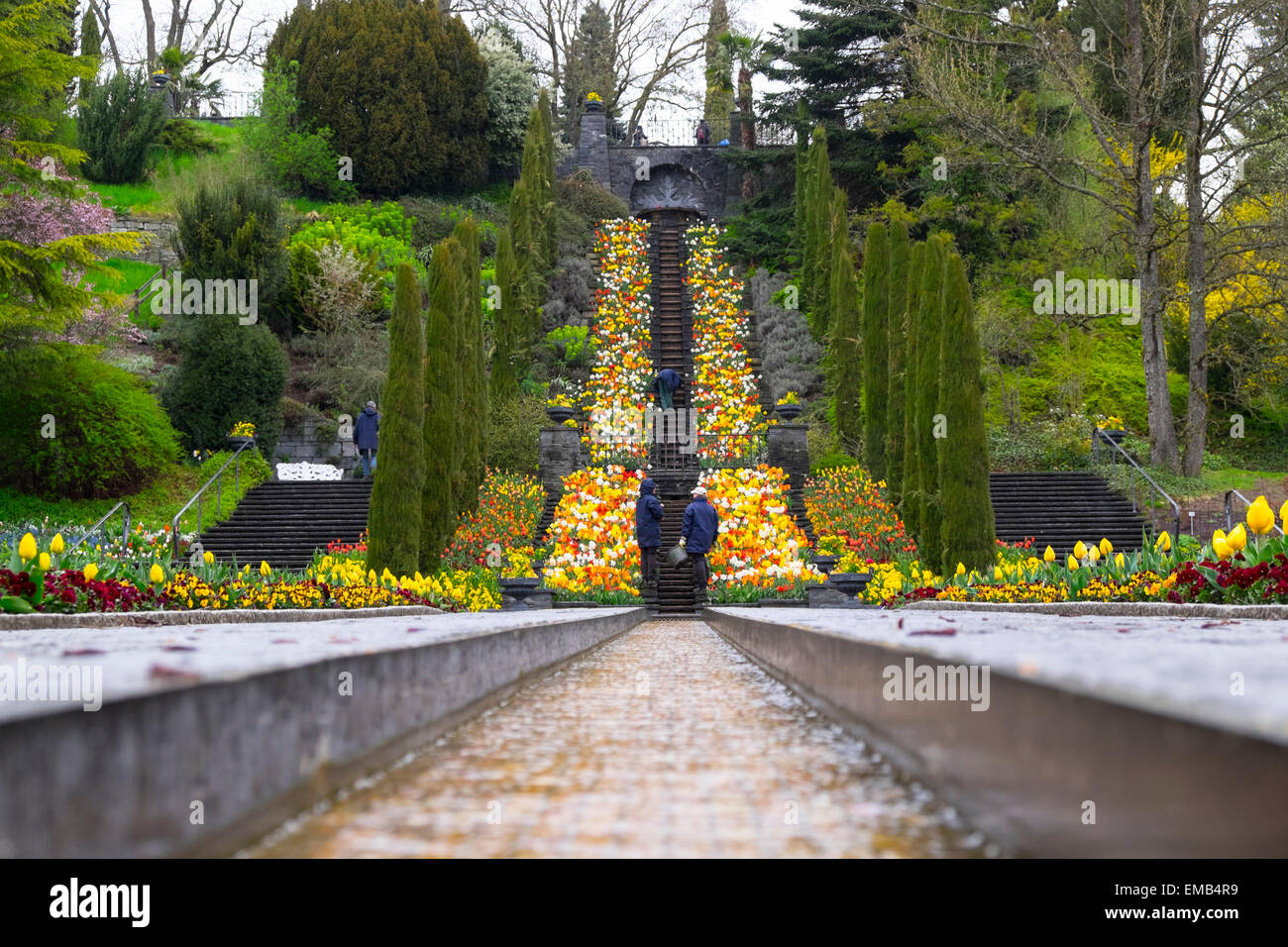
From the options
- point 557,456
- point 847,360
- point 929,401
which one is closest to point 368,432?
point 557,456

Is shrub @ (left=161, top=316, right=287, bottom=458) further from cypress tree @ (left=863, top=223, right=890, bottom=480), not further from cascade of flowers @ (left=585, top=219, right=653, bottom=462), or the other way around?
cypress tree @ (left=863, top=223, right=890, bottom=480)

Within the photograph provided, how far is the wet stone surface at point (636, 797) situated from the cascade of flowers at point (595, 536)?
14438mm

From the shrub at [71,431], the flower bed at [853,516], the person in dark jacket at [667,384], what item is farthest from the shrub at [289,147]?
the flower bed at [853,516]

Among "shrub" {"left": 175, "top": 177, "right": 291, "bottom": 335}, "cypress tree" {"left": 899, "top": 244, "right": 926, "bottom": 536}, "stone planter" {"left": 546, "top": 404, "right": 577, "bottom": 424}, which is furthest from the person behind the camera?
"shrub" {"left": 175, "top": 177, "right": 291, "bottom": 335}

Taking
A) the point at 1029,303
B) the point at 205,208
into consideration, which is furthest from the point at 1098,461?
the point at 205,208

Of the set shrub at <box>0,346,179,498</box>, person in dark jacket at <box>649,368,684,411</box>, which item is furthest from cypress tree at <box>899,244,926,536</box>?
shrub at <box>0,346,179,498</box>

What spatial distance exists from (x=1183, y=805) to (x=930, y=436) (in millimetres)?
15547

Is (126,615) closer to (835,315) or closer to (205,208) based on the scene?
(835,315)

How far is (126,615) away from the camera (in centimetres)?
739

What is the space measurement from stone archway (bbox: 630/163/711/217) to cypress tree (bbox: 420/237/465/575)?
28357mm

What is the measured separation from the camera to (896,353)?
19875mm

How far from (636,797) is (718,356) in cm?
2949

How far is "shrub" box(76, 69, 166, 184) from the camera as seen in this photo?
122 ft

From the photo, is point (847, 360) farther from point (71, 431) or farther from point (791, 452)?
point (71, 431)
